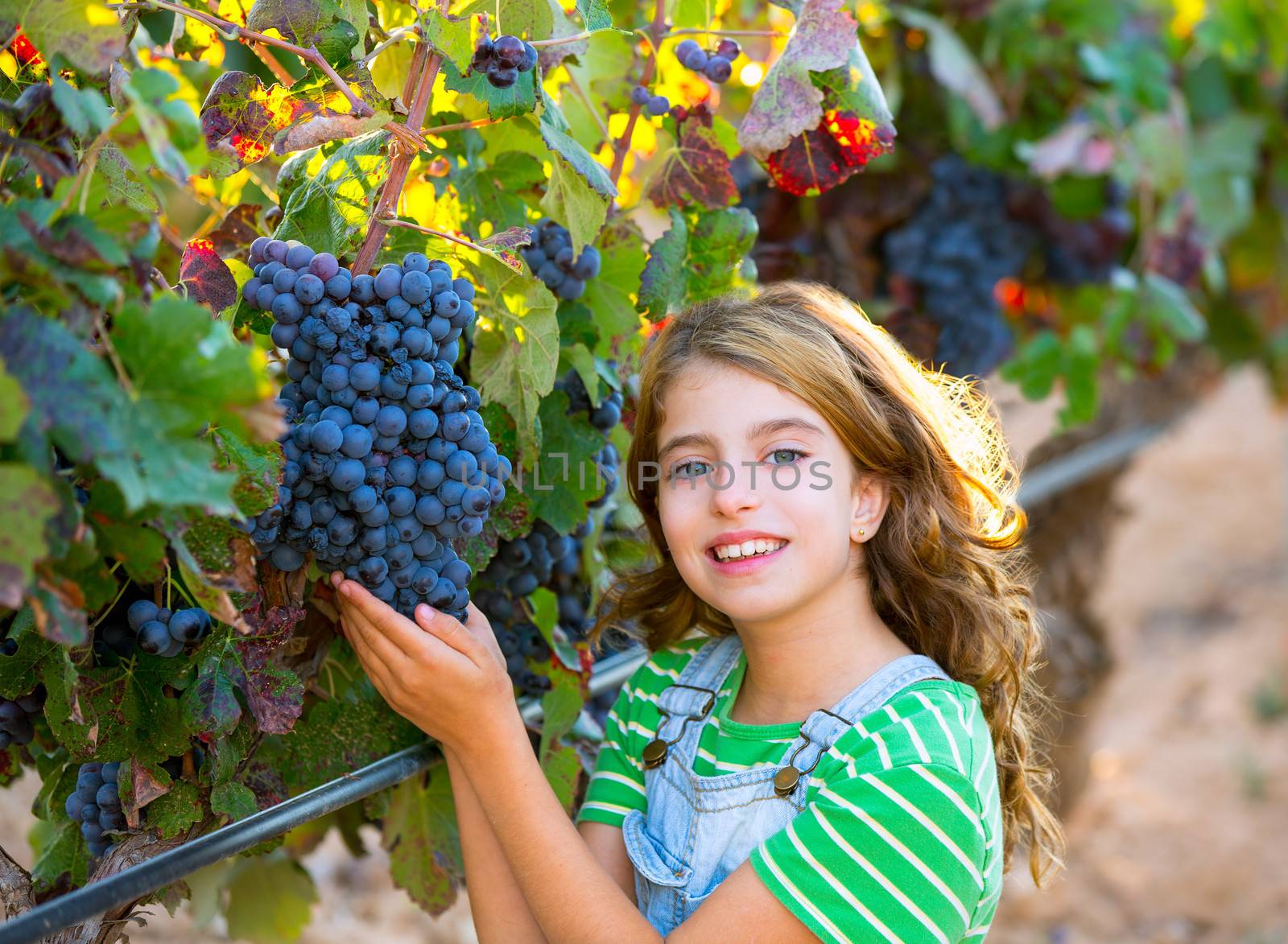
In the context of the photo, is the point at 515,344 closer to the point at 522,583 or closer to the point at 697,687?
the point at 522,583

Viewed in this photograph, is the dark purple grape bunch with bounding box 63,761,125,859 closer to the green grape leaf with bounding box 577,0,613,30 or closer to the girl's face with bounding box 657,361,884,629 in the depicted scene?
the girl's face with bounding box 657,361,884,629

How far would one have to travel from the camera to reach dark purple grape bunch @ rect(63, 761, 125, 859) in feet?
3.08

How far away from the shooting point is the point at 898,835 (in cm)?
96

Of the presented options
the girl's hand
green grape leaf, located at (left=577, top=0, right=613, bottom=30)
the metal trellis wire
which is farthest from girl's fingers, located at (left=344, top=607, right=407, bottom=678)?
green grape leaf, located at (left=577, top=0, right=613, bottom=30)

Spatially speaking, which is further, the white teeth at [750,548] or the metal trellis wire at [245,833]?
the white teeth at [750,548]

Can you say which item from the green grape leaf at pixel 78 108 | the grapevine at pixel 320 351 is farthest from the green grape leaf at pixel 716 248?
the green grape leaf at pixel 78 108

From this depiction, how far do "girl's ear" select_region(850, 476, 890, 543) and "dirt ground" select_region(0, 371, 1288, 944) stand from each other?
1.29ft

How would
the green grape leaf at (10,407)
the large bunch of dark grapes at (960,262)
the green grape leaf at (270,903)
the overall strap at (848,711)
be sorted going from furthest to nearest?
the large bunch of dark grapes at (960,262) < the green grape leaf at (270,903) < the overall strap at (848,711) < the green grape leaf at (10,407)

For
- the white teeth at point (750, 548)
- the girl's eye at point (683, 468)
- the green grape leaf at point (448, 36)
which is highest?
the green grape leaf at point (448, 36)

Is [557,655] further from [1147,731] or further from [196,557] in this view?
[1147,731]

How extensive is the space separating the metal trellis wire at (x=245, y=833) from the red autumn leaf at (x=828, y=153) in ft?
1.82

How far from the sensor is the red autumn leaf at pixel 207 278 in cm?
93

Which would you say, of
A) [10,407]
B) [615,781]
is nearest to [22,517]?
[10,407]

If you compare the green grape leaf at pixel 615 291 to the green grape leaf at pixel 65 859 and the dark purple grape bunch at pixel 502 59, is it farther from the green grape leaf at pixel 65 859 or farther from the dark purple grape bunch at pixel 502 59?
the green grape leaf at pixel 65 859
